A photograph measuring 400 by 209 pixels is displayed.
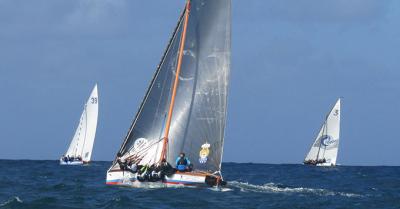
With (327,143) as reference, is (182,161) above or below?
below

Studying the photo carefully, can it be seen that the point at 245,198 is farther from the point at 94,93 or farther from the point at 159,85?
the point at 94,93

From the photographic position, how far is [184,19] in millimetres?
41594

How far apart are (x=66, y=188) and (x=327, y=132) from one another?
66.5 metres

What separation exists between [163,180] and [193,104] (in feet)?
15.3

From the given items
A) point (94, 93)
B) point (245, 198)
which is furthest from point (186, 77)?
point (94, 93)

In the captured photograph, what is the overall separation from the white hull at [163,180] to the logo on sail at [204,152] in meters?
1.54

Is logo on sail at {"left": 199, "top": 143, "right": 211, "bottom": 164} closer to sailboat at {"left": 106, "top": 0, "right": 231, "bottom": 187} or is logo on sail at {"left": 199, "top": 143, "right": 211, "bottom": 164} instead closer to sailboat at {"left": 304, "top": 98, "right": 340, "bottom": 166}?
sailboat at {"left": 106, "top": 0, "right": 231, "bottom": 187}

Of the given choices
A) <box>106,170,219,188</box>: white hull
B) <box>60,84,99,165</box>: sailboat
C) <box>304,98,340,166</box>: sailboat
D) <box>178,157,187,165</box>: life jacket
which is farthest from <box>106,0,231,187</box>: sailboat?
<box>304,98,340,166</box>: sailboat

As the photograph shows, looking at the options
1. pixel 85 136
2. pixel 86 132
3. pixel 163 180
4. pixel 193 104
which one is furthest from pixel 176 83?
pixel 85 136

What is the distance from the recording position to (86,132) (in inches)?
3659

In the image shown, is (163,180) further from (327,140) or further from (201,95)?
(327,140)

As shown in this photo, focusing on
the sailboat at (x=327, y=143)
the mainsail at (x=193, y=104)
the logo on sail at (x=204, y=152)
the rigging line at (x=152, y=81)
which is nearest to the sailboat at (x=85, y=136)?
the sailboat at (x=327, y=143)

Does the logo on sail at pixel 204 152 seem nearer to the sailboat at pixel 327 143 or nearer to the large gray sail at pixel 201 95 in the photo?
the large gray sail at pixel 201 95

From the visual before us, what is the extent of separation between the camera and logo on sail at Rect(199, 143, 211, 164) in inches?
1626
